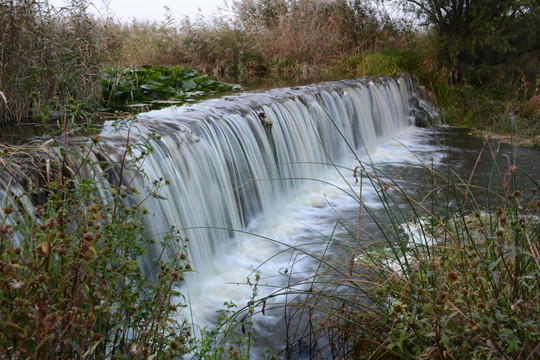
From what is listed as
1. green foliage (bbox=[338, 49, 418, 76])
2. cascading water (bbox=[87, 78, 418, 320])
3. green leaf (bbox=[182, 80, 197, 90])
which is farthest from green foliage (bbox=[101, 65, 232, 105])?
green foliage (bbox=[338, 49, 418, 76])

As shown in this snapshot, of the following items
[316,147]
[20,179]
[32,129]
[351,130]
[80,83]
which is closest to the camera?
[20,179]

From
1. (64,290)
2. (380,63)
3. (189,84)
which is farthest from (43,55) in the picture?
(380,63)

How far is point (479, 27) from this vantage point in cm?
1149

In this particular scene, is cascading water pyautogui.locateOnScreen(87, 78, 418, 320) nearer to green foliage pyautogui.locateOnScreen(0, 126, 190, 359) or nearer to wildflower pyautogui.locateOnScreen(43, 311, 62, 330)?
green foliage pyautogui.locateOnScreen(0, 126, 190, 359)

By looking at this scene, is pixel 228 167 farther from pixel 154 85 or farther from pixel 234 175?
pixel 154 85

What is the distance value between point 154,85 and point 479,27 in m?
7.28

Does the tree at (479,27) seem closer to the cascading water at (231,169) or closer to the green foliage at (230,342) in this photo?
the cascading water at (231,169)

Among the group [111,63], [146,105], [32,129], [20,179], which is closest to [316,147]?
[146,105]

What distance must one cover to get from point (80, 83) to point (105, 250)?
504 centimetres

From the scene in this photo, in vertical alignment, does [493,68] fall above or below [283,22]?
below

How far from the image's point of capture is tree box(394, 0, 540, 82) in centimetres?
1135

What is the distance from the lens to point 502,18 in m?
11.4

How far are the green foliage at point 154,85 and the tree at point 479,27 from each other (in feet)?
18.2

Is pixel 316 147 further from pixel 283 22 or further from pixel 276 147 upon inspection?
pixel 283 22
